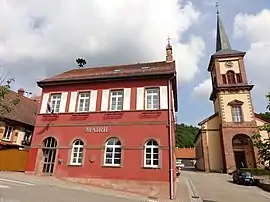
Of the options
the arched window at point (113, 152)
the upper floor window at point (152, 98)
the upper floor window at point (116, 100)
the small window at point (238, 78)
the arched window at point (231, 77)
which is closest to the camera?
the arched window at point (113, 152)

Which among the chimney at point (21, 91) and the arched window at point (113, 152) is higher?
the chimney at point (21, 91)

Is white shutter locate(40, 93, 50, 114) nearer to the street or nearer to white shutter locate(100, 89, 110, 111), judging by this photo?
white shutter locate(100, 89, 110, 111)

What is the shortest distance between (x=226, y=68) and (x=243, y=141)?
1315 cm

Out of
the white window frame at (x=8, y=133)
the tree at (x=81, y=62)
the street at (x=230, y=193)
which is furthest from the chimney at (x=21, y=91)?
the street at (x=230, y=193)

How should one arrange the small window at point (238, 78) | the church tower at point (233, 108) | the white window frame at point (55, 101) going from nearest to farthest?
the white window frame at point (55, 101) → the church tower at point (233, 108) → the small window at point (238, 78)

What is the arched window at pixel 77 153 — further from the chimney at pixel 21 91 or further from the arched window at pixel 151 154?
the chimney at pixel 21 91

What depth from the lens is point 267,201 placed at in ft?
49.8

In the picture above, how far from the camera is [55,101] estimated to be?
2031cm

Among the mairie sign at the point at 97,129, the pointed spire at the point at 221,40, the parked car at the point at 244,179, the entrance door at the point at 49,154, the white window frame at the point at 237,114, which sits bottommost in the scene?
the parked car at the point at 244,179

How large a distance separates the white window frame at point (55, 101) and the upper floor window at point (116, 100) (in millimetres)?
4723

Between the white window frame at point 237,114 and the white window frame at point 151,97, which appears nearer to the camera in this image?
the white window frame at point 151,97

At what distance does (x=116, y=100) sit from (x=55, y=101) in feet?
18.1

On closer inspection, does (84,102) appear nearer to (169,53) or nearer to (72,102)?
(72,102)

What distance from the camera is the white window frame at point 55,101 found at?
65.4 feet
